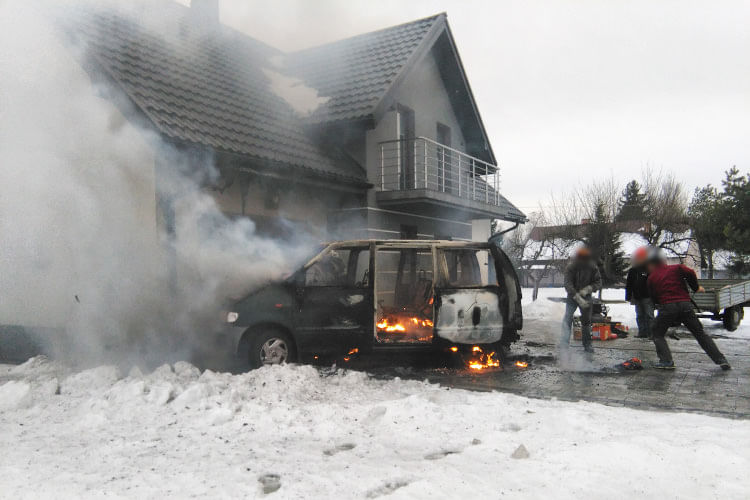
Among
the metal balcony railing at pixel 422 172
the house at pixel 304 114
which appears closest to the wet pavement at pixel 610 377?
the house at pixel 304 114

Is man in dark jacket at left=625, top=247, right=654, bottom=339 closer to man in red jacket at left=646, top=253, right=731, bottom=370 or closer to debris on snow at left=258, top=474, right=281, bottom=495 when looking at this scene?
man in red jacket at left=646, top=253, right=731, bottom=370

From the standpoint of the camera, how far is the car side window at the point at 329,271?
706cm

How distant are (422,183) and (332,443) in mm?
10482

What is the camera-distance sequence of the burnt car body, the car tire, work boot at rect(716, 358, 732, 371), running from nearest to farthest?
the car tire, the burnt car body, work boot at rect(716, 358, 732, 371)

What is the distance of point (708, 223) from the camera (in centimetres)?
1961

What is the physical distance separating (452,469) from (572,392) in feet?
9.57

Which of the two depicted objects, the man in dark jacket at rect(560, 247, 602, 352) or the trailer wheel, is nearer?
the man in dark jacket at rect(560, 247, 602, 352)

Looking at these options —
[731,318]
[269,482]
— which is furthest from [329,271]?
[731,318]

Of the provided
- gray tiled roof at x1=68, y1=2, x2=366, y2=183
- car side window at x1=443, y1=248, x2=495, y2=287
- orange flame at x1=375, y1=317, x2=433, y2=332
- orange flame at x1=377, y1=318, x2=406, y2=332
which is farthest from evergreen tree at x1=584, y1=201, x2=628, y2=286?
orange flame at x1=377, y1=318, x2=406, y2=332

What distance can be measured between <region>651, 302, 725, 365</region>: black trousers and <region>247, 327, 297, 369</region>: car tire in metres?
4.84

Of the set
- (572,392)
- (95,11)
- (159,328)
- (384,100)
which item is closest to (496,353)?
(572,392)

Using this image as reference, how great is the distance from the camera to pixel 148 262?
24.9ft

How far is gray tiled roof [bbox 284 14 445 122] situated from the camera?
455 inches

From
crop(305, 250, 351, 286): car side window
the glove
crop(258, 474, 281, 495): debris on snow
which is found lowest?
crop(258, 474, 281, 495): debris on snow
